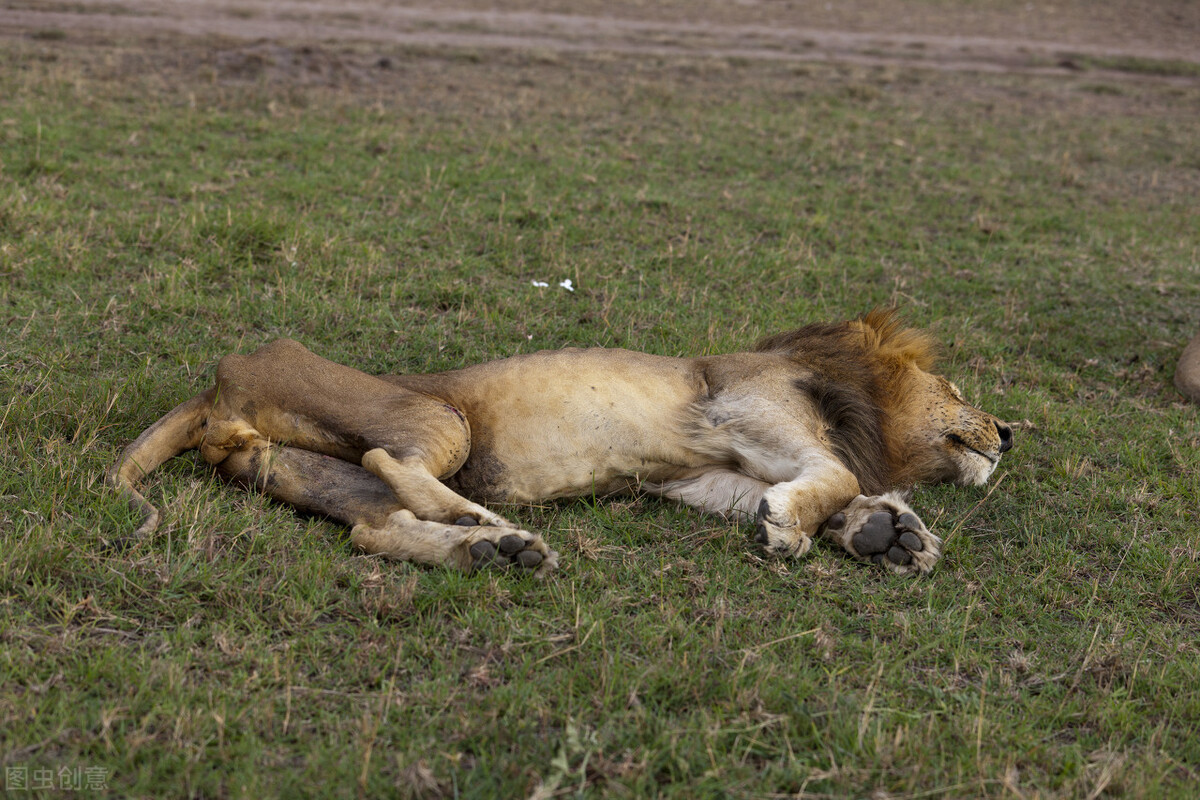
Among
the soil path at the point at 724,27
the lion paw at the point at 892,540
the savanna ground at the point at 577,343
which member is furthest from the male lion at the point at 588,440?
the soil path at the point at 724,27

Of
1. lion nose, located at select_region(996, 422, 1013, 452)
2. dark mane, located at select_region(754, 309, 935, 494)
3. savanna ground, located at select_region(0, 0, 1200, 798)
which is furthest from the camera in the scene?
lion nose, located at select_region(996, 422, 1013, 452)

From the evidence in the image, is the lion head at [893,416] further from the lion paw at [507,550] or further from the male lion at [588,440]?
the lion paw at [507,550]

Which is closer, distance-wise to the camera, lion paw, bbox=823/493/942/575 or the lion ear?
lion paw, bbox=823/493/942/575

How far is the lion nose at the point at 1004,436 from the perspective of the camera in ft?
14.7

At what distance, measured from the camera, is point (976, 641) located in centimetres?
343

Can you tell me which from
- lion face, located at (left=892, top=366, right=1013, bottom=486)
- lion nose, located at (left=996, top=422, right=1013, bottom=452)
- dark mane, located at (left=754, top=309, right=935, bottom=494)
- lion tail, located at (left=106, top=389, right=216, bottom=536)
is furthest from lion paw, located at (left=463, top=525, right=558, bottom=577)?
lion nose, located at (left=996, top=422, right=1013, bottom=452)

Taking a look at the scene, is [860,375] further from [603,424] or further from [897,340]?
[603,424]

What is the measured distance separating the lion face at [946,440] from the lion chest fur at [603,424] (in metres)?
0.45

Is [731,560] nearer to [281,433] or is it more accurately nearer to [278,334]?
[281,433]

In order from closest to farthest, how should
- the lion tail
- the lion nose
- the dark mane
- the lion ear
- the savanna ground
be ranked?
the savanna ground, the lion tail, the dark mane, the lion nose, the lion ear

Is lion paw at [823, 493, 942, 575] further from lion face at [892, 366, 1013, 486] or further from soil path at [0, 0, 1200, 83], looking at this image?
soil path at [0, 0, 1200, 83]

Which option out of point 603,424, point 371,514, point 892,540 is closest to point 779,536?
point 892,540

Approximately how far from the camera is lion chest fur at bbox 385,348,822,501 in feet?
13.4

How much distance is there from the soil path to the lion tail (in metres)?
11.4
